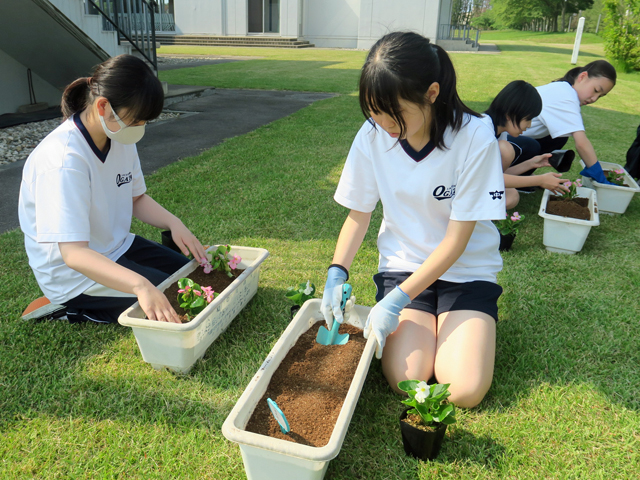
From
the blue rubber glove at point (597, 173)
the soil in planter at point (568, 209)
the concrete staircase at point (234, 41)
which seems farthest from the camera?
the concrete staircase at point (234, 41)

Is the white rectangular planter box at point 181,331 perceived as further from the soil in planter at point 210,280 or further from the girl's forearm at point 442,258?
the girl's forearm at point 442,258

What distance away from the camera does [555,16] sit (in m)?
47.3

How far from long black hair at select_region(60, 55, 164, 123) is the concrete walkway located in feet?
5.67

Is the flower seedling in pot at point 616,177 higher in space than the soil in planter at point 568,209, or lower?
higher

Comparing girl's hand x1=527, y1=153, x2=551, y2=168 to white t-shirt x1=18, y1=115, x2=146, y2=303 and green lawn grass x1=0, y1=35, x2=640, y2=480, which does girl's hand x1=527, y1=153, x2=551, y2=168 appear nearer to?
→ green lawn grass x1=0, y1=35, x2=640, y2=480

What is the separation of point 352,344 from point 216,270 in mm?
746

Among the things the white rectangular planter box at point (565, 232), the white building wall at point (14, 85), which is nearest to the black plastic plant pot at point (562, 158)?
the white rectangular planter box at point (565, 232)

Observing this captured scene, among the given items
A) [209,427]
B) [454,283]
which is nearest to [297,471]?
[209,427]

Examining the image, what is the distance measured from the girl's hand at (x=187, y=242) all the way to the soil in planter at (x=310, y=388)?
0.63 m

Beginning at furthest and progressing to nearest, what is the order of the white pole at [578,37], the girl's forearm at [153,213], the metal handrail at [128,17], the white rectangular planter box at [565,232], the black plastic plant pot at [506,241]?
the white pole at [578,37]
the metal handrail at [128,17]
the black plastic plant pot at [506,241]
the white rectangular planter box at [565,232]
the girl's forearm at [153,213]

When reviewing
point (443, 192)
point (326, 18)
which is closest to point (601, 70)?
point (443, 192)

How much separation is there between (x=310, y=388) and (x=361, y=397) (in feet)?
0.82

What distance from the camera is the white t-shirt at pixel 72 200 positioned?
157 centimetres

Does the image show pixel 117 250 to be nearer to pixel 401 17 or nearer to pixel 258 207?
pixel 258 207
